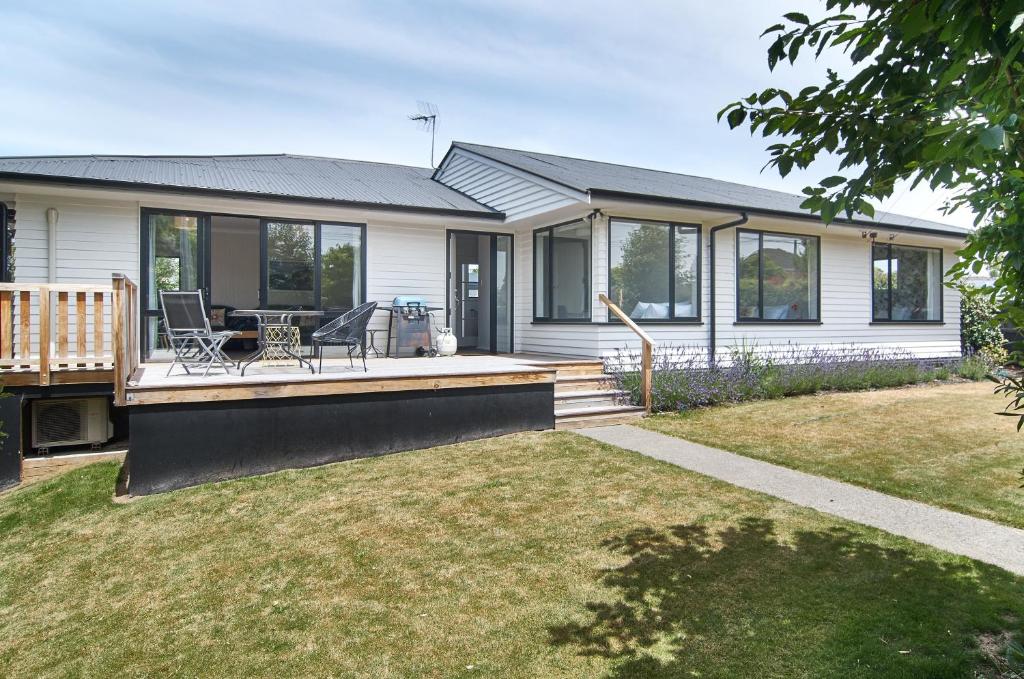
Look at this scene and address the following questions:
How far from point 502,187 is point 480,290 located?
1968 mm

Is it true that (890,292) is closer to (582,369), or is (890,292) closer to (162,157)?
(582,369)

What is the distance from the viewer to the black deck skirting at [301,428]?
4.81m

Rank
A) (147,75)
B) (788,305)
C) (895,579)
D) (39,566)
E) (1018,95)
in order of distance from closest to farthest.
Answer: (1018,95) < (895,579) < (39,566) < (788,305) < (147,75)

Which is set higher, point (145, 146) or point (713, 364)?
point (145, 146)

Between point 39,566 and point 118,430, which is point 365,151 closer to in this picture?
point 118,430

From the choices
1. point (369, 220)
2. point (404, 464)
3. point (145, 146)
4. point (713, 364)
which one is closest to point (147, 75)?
point (145, 146)

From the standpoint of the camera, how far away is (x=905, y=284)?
40.1 feet

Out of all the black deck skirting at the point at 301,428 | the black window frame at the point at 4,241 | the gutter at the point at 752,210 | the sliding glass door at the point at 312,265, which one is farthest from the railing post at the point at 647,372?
the black window frame at the point at 4,241

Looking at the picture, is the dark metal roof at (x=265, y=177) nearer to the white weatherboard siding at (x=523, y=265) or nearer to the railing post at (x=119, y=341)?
the white weatherboard siding at (x=523, y=265)

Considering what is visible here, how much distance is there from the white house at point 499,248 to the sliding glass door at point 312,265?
21 mm

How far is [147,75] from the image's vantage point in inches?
466

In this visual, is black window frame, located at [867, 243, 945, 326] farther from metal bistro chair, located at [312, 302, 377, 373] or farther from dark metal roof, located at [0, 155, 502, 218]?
metal bistro chair, located at [312, 302, 377, 373]

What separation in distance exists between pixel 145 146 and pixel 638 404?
14.3m

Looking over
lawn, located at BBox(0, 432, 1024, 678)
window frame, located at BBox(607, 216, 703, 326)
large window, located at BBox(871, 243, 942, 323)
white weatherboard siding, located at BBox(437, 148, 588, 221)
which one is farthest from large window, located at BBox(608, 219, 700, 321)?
lawn, located at BBox(0, 432, 1024, 678)
